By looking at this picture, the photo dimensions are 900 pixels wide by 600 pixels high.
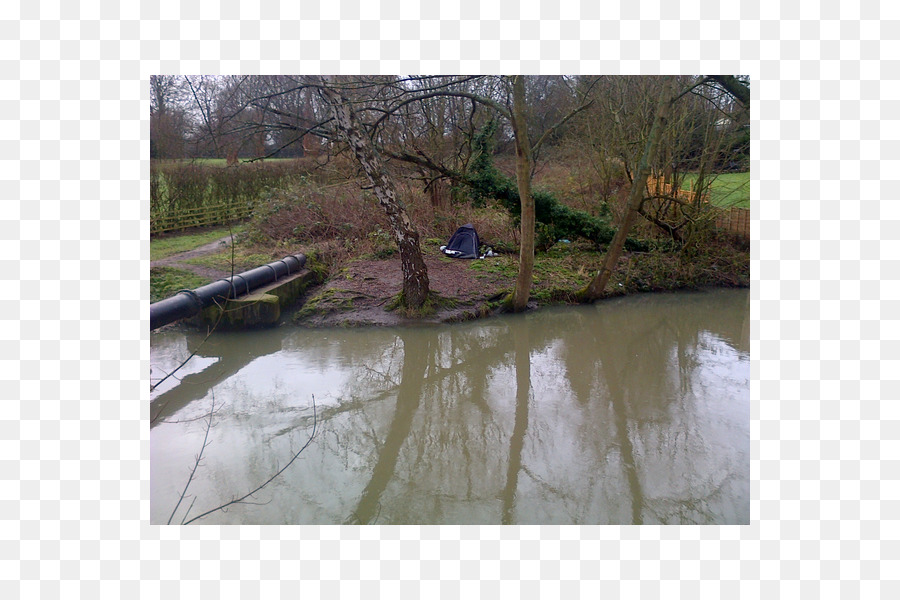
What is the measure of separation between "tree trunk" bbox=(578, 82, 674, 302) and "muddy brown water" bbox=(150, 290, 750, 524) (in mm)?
1551

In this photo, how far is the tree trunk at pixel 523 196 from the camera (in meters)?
8.18

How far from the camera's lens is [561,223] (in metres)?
12.6

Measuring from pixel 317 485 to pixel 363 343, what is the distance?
3.83m

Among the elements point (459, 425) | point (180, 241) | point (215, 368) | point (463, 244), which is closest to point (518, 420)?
point (459, 425)

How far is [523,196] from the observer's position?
8.85m

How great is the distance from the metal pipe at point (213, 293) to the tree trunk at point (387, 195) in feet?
7.36

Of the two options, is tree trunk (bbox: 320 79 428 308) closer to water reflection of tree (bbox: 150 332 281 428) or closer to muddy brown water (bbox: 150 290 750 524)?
muddy brown water (bbox: 150 290 750 524)

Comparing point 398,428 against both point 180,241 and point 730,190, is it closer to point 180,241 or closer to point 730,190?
point 730,190

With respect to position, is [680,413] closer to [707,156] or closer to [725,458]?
[725,458]

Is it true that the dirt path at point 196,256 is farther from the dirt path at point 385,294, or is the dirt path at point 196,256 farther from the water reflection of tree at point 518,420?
the water reflection of tree at point 518,420

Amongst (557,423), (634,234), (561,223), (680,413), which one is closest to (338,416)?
(557,423)

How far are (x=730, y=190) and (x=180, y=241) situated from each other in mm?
12044

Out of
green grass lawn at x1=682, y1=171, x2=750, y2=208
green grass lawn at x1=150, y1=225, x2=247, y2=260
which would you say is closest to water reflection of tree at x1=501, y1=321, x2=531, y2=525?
green grass lawn at x1=682, y1=171, x2=750, y2=208

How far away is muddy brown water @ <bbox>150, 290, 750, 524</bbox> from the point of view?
13.3 feet
